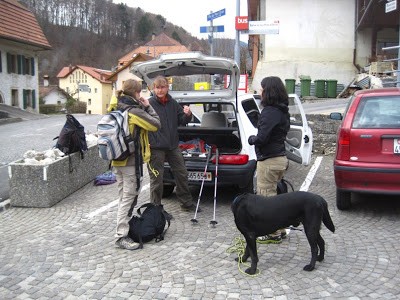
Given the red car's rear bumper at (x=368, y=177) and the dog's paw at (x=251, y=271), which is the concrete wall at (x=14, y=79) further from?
the dog's paw at (x=251, y=271)

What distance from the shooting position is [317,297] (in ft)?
12.2

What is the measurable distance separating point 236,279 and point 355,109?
294cm

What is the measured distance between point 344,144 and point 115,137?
2.90 metres

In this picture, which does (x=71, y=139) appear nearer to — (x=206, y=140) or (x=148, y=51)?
(x=206, y=140)

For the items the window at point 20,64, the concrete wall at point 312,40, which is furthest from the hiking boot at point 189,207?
the window at point 20,64

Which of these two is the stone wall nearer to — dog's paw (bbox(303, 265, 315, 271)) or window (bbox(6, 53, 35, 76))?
dog's paw (bbox(303, 265, 315, 271))

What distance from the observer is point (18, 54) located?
36.2m

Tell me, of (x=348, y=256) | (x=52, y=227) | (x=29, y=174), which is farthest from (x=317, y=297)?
(x=29, y=174)

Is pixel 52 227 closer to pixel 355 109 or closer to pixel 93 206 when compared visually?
pixel 93 206

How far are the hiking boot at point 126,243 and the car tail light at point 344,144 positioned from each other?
282 cm

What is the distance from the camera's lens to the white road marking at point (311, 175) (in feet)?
25.0

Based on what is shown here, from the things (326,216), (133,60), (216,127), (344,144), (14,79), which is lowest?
(326,216)

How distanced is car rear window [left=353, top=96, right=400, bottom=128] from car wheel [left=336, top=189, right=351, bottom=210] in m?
1.01

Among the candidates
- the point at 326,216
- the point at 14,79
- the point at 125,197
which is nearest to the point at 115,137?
the point at 125,197
